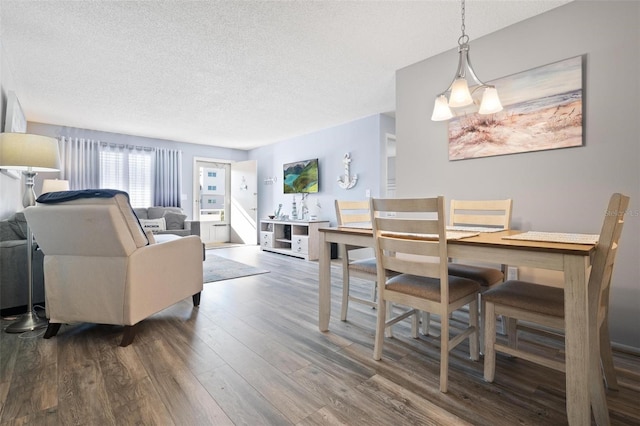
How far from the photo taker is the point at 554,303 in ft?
4.49

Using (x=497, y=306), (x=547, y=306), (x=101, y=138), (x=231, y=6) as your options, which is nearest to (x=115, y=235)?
(x=231, y=6)

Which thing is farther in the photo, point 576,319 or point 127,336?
point 127,336

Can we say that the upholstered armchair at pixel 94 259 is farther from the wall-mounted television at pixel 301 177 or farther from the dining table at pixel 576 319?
the wall-mounted television at pixel 301 177

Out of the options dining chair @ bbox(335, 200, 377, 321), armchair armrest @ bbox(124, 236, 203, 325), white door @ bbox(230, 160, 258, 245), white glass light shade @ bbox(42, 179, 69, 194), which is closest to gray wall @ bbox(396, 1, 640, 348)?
dining chair @ bbox(335, 200, 377, 321)

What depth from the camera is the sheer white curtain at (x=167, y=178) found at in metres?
6.14

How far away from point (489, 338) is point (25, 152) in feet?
10.4

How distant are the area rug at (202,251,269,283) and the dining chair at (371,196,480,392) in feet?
8.13

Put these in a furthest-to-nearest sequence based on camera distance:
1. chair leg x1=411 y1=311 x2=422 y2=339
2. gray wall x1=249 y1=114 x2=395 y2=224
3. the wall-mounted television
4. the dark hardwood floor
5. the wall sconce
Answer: the wall-mounted television → the wall sconce → gray wall x1=249 y1=114 x2=395 y2=224 → chair leg x1=411 y1=311 x2=422 y2=339 → the dark hardwood floor

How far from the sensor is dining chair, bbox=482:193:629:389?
3.99 ft

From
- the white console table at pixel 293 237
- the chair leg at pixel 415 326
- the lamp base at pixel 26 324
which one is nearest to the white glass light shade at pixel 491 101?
the chair leg at pixel 415 326

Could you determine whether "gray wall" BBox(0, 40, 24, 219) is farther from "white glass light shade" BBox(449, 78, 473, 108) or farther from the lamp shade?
"white glass light shade" BBox(449, 78, 473, 108)

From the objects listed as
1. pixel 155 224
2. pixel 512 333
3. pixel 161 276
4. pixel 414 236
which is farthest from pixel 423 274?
pixel 155 224

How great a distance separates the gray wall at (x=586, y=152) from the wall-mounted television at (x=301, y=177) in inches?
123

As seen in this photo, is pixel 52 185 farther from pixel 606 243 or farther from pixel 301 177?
pixel 606 243
